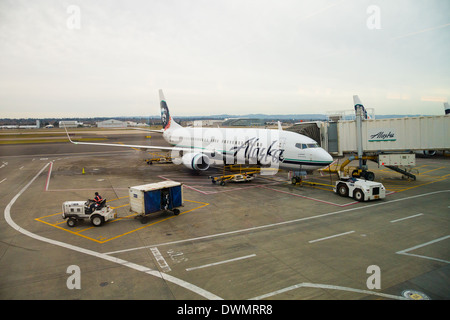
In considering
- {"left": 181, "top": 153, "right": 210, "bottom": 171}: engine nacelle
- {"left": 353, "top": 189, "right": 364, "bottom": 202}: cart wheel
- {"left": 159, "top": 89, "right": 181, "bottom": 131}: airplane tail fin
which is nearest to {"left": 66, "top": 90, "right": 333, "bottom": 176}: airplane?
→ {"left": 181, "top": 153, "right": 210, "bottom": 171}: engine nacelle

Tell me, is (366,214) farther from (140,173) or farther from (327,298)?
(140,173)

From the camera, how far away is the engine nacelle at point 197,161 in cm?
3012

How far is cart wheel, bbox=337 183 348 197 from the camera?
73.8 feet

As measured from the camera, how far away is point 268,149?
1034 inches

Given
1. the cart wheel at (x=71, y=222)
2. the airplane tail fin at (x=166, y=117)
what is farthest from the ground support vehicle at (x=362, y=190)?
the airplane tail fin at (x=166, y=117)

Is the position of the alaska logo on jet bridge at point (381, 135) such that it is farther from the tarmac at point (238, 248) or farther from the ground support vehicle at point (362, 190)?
the ground support vehicle at point (362, 190)

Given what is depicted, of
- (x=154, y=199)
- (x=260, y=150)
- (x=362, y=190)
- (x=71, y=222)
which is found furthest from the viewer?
(x=260, y=150)

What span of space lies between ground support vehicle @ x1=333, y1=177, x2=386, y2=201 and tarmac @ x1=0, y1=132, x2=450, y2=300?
1.92 ft

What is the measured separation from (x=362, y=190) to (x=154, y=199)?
15.2 m

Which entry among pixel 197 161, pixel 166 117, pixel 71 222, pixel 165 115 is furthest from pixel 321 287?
pixel 165 115

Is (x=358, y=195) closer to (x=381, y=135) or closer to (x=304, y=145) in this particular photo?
(x=304, y=145)

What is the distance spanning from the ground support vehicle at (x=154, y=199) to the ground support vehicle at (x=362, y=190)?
13309mm

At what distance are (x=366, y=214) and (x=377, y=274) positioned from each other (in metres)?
8.28

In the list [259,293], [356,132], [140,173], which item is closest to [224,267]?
[259,293]
